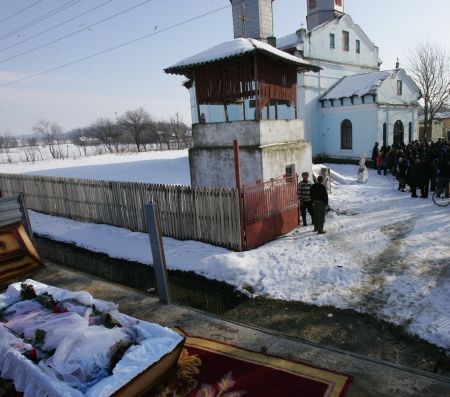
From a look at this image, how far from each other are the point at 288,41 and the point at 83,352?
2607cm

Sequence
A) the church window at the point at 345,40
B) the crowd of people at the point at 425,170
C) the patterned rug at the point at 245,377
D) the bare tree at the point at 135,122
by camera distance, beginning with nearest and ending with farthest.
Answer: the patterned rug at the point at 245,377 < the crowd of people at the point at 425,170 < the church window at the point at 345,40 < the bare tree at the point at 135,122

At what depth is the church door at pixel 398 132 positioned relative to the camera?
25.3 m

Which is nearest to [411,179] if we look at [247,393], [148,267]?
[148,267]

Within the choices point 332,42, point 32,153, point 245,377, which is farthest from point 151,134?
point 245,377

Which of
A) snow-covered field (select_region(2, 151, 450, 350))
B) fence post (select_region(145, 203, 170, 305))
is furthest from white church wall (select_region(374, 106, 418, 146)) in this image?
fence post (select_region(145, 203, 170, 305))

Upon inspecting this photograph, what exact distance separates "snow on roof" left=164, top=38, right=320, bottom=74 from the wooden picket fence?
15.0 feet

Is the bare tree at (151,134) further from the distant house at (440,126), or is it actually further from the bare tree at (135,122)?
the distant house at (440,126)

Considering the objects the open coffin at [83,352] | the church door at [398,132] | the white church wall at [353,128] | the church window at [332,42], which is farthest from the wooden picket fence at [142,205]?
the church window at [332,42]

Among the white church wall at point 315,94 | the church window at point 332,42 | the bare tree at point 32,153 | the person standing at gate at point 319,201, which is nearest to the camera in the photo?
the person standing at gate at point 319,201

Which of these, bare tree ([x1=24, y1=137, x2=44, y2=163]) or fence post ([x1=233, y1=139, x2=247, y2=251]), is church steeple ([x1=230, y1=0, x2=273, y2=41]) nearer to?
fence post ([x1=233, y1=139, x2=247, y2=251])

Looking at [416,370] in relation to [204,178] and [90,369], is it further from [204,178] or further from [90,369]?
[204,178]

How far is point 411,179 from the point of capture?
46.3 ft

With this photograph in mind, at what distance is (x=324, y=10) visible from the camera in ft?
91.5

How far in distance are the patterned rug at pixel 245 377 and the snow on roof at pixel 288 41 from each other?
23.5m
